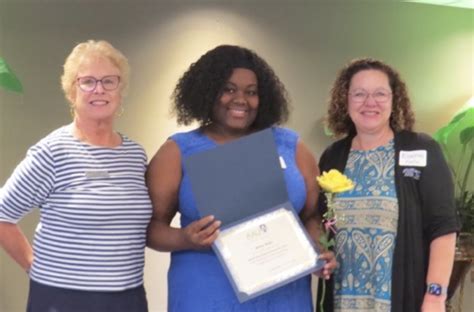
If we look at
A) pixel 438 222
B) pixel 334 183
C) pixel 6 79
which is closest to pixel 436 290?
pixel 438 222

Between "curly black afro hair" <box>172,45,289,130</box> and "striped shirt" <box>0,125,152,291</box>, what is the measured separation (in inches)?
14.5

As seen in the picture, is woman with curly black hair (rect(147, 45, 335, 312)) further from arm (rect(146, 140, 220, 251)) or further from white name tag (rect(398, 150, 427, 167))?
white name tag (rect(398, 150, 427, 167))

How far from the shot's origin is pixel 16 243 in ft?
5.81

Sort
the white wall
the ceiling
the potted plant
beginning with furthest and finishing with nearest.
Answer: the ceiling → the potted plant → the white wall

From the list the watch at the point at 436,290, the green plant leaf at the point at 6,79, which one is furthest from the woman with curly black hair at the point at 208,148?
the green plant leaf at the point at 6,79

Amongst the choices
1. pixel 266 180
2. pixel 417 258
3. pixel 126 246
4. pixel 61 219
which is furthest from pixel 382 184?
pixel 61 219

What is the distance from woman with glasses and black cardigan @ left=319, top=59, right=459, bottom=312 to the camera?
1820mm

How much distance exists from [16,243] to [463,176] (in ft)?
12.3

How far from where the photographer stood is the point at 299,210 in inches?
70.0

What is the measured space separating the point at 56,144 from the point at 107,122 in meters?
0.19

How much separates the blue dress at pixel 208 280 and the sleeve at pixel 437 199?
0.44m

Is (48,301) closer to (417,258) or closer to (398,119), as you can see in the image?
(417,258)

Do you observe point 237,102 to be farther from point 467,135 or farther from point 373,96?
point 467,135

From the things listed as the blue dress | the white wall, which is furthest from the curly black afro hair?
the white wall
